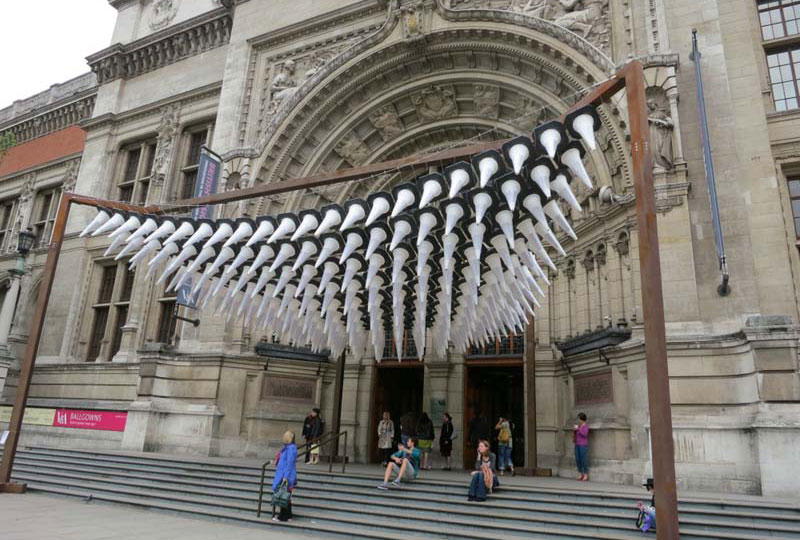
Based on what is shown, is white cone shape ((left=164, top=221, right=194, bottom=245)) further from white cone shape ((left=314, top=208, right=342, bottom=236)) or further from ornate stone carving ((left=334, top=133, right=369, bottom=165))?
ornate stone carving ((left=334, top=133, right=369, bottom=165))

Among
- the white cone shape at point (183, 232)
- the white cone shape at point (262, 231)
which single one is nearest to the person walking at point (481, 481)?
the white cone shape at point (262, 231)

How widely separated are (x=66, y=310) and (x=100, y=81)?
11.1 meters

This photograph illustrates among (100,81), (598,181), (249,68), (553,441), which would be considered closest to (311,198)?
(249,68)

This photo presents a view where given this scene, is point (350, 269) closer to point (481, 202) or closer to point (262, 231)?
point (262, 231)

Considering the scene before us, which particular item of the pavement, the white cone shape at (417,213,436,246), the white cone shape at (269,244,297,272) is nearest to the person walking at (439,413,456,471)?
the pavement

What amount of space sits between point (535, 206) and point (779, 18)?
35.5 feet

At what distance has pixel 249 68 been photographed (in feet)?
66.9

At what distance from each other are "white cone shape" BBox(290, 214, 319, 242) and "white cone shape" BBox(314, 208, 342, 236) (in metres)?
0.21

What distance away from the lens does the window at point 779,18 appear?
13289 mm

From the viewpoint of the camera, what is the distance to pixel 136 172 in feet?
78.3

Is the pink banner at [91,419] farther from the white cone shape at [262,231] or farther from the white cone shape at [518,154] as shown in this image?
the white cone shape at [518,154]

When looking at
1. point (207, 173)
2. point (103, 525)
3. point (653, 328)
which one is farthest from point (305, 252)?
point (207, 173)

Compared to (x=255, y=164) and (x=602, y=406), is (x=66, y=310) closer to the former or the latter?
(x=255, y=164)

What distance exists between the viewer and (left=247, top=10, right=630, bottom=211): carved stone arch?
15578 mm
